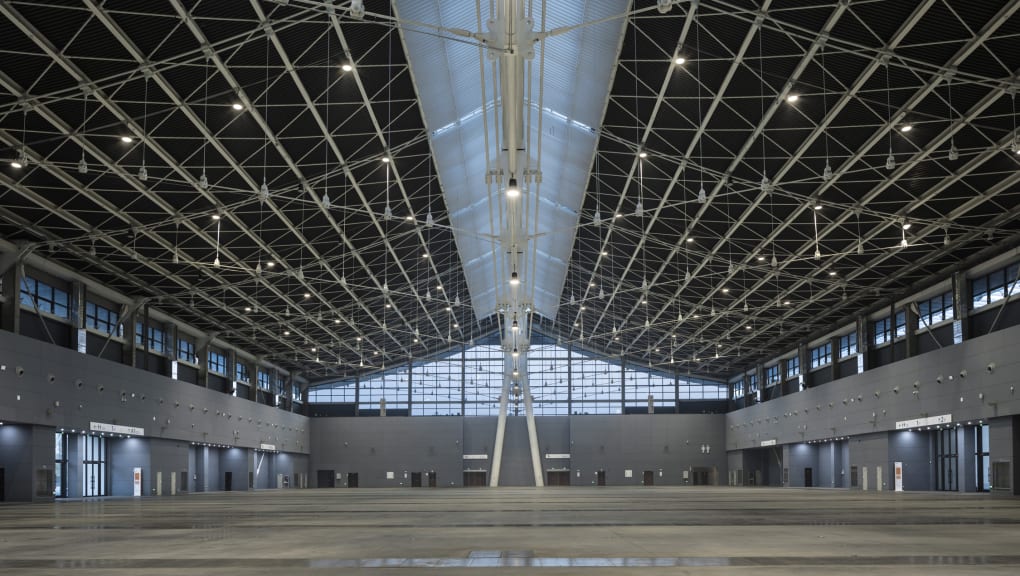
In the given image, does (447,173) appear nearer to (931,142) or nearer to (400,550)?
(931,142)

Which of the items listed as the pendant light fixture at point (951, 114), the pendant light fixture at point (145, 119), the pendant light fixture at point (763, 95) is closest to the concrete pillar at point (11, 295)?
the pendant light fixture at point (145, 119)

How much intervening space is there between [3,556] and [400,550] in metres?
6.30

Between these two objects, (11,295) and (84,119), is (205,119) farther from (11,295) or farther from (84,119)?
(11,295)

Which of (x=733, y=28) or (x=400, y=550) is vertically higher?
(x=733, y=28)

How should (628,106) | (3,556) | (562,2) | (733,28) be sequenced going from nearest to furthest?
(3,556) → (733,28) → (562,2) → (628,106)

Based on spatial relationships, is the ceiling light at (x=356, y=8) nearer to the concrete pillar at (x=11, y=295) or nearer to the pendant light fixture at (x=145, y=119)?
the pendant light fixture at (x=145, y=119)

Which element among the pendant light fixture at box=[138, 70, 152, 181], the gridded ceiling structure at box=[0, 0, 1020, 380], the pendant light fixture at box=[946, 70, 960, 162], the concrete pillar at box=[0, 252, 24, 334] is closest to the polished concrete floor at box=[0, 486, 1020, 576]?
the gridded ceiling structure at box=[0, 0, 1020, 380]

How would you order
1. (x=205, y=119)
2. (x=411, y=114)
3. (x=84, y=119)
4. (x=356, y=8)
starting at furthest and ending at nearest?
(x=411, y=114) < (x=205, y=119) < (x=84, y=119) < (x=356, y=8)

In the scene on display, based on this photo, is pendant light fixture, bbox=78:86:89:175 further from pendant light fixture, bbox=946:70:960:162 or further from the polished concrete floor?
pendant light fixture, bbox=946:70:960:162

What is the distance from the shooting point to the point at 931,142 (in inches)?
1449

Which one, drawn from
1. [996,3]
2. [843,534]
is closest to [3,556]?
[843,534]

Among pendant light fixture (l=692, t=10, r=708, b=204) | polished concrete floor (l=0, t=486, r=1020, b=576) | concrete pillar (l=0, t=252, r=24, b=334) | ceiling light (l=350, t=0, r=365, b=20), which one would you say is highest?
pendant light fixture (l=692, t=10, r=708, b=204)

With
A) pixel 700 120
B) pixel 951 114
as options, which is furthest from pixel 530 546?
pixel 700 120

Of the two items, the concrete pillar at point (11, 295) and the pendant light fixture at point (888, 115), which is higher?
the pendant light fixture at point (888, 115)
